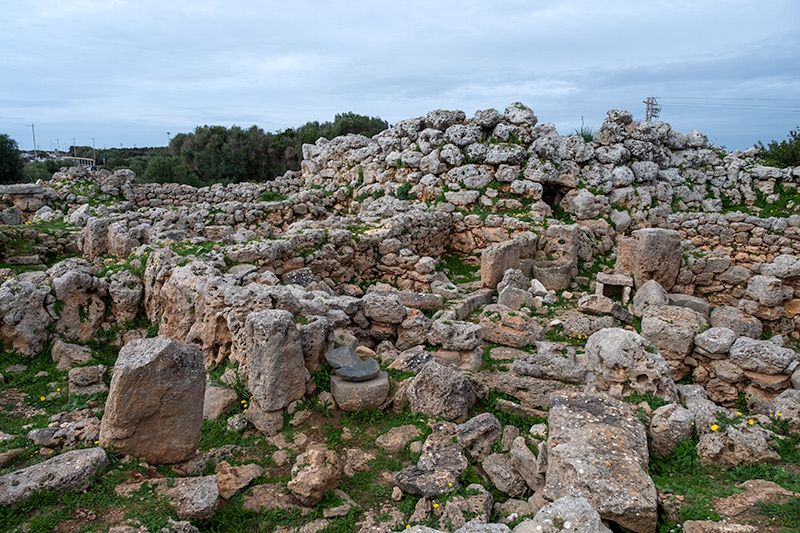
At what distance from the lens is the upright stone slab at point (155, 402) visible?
448cm

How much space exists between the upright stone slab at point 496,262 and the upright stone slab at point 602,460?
6690 millimetres

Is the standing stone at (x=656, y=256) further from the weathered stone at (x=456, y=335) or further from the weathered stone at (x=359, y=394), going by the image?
the weathered stone at (x=359, y=394)

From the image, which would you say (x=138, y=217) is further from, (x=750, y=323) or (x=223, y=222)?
(x=750, y=323)

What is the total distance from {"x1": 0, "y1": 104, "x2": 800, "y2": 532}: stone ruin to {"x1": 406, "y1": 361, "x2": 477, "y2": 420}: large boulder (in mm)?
26

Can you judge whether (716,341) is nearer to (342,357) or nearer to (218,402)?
(342,357)

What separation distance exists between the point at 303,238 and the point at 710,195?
1471cm

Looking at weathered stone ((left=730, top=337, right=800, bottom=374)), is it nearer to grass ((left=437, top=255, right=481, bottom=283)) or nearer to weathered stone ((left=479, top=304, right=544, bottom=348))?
weathered stone ((left=479, top=304, right=544, bottom=348))

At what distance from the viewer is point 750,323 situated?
32.2 feet

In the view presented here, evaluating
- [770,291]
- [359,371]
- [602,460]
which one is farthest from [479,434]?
[770,291]

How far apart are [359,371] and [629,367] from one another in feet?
11.0

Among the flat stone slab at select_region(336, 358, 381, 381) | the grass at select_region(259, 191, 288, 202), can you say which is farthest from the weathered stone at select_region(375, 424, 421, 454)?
the grass at select_region(259, 191, 288, 202)

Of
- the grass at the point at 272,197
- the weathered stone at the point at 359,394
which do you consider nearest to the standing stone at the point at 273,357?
the weathered stone at the point at 359,394

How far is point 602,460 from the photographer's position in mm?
4355

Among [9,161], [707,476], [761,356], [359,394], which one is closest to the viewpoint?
[707,476]
